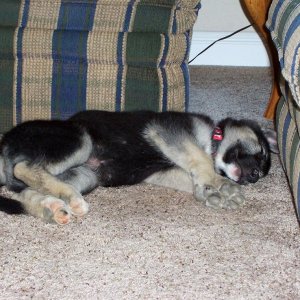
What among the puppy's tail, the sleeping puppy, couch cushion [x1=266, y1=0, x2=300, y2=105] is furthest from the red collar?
the puppy's tail

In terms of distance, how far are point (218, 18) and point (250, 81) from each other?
58cm

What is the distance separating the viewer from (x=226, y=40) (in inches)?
168

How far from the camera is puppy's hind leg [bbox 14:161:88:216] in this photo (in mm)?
2004

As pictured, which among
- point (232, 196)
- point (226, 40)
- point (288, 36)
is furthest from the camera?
point (226, 40)

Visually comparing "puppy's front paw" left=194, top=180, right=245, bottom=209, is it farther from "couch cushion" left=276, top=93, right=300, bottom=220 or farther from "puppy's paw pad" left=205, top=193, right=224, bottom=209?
"couch cushion" left=276, top=93, right=300, bottom=220

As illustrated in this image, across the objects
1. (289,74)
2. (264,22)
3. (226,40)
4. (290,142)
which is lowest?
(226,40)

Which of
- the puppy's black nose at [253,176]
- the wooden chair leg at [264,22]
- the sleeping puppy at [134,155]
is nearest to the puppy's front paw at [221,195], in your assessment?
the sleeping puppy at [134,155]

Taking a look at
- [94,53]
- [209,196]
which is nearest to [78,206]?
[209,196]

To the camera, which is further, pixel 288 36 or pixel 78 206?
pixel 78 206

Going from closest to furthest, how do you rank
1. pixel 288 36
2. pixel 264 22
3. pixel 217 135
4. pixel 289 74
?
pixel 289 74, pixel 288 36, pixel 217 135, pixel 264 22

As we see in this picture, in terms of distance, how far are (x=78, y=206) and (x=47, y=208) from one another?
11 cm

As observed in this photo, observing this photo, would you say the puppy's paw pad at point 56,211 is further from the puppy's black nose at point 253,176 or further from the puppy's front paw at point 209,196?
the puppy's black nose at point 253,176

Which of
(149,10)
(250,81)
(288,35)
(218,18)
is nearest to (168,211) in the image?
(288,35)

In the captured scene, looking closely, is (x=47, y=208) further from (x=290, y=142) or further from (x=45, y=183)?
(x=290, y=142)
